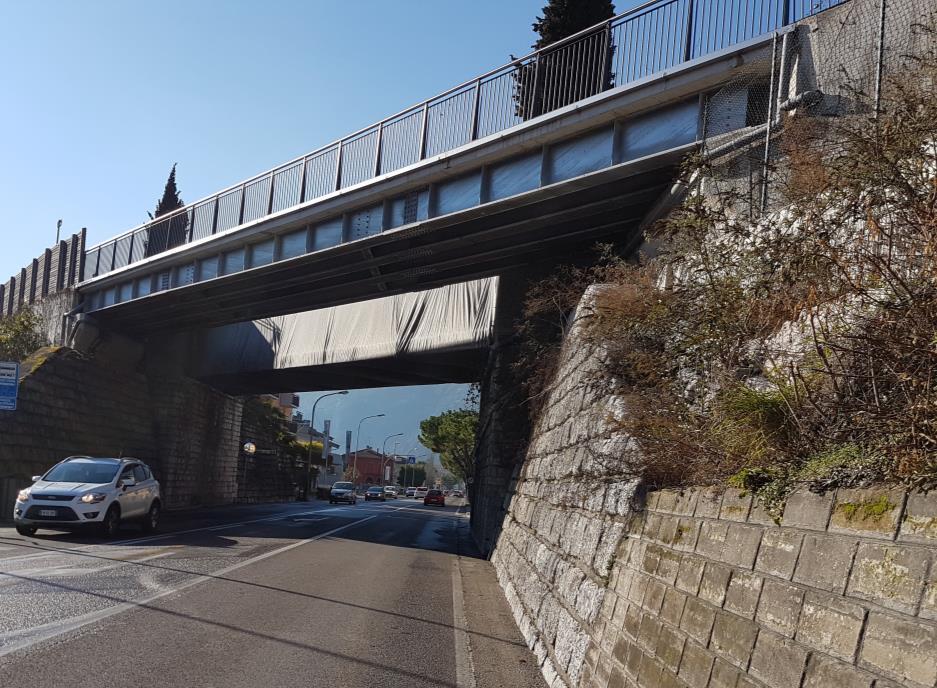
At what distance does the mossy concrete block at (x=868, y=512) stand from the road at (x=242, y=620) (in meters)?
3.78

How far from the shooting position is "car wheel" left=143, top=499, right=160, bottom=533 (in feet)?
62.2

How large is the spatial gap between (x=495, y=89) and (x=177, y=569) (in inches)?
415

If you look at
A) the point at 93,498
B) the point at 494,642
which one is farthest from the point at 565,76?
the point at 93,498

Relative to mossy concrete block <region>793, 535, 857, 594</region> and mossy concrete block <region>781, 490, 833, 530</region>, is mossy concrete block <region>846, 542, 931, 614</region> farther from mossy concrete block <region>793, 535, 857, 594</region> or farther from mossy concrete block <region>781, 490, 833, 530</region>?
mossy concrete block <region>781, 490, 833, 530</region>

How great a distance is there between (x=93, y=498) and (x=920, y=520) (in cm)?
1654

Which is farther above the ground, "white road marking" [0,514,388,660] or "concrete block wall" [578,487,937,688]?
"concrete block wall" [578,487,937,688]

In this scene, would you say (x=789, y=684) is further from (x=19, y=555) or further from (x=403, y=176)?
(x=403, y=176)

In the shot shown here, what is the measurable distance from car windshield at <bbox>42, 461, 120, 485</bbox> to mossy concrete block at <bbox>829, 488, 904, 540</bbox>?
1673 centimetres

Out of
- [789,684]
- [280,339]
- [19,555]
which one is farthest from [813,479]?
[280,339]

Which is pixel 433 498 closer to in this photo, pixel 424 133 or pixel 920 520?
pixel 424 133

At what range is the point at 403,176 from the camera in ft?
60.7

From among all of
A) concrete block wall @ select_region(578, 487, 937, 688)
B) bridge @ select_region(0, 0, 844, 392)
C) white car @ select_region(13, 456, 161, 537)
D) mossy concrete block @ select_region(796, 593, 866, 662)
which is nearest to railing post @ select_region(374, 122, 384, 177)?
bridge @ select_region(0, 0, 844, 392)

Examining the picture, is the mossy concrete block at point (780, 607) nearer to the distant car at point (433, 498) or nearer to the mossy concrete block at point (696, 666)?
the mossy concrete block at point (696, 666)

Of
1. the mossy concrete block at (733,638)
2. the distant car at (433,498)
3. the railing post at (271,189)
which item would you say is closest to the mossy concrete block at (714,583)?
the mossy concrete block at (733,638)
